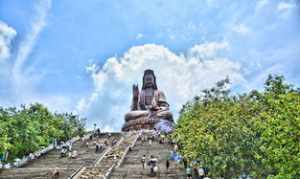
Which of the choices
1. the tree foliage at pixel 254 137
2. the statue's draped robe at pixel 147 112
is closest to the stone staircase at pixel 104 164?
the tree foliage at pixel 254 137

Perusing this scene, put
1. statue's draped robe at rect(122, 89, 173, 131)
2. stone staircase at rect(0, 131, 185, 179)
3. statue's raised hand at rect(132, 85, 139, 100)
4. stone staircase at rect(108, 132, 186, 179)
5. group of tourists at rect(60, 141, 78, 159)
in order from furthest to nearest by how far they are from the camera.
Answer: statue's raised hand at rect(132, 85, 139, 100) < statue's draped robe at rect(122, 89, 173, 131) < group of tourists at rect(60, 141, 78, 159) < stone staircase at rect(0, 131, 185, 179) < stone staircase at rect(108, 132, 186, 179)

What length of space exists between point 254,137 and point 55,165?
16.7 metres

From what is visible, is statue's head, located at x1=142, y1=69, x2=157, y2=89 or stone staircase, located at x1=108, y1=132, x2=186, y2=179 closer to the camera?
stone staircase, located at x1=108, y1=132, x2=186, y2=179

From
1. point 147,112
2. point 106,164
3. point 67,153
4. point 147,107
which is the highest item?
point 147,107

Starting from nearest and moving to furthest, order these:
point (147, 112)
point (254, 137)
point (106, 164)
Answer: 1. point (254, 137)
2. point (106, 164)
3. point (147, 112)

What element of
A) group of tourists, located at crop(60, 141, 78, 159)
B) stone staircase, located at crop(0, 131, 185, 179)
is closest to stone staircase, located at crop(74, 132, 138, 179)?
stone staircase, located at crop(0, 131, 185, 179)

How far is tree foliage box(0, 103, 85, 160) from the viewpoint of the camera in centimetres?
3627

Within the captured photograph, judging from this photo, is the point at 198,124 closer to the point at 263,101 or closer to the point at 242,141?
the point at 263,101

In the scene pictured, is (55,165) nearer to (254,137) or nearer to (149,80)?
(254,137)

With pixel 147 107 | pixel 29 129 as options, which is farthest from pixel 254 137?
pixel 147 107

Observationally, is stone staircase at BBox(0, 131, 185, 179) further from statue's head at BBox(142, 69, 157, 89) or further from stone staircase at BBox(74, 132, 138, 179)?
statue's head at BBox(142, 69, 157, 89)

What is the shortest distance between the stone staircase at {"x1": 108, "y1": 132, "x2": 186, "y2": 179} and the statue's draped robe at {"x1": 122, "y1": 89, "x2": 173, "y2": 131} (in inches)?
660

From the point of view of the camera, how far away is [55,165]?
32656 millimetres

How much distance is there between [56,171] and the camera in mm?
26578
